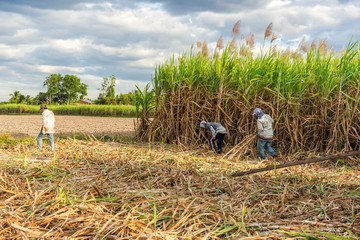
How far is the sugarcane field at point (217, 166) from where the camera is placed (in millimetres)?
2342

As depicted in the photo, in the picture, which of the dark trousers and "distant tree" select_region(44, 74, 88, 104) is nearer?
the dark trousers

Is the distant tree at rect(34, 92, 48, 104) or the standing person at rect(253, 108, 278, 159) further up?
the distant tree at rect(34, 92, 48, 104)

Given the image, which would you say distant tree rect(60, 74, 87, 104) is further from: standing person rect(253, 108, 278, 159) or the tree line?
standing person rect(253, 108, 278, 159)

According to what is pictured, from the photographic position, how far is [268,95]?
252 inches

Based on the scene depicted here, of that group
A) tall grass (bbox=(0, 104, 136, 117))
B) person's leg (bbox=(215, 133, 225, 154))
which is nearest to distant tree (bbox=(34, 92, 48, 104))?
→ tall grass (bbox=(0, 104, 136, 117))

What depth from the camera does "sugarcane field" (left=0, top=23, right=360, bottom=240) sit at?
2342 millimetres

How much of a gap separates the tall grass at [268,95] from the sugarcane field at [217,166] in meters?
0.03

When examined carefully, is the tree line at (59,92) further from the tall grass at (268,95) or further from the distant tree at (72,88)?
the tall grass at (268,95)

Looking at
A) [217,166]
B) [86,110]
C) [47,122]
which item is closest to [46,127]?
[47,122]

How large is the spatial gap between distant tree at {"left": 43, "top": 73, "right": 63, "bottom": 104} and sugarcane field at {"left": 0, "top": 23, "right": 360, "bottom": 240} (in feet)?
174

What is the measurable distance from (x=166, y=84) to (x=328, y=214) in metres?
5.20

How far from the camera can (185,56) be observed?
719cm

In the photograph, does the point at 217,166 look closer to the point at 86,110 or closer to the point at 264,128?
the point at 264,128

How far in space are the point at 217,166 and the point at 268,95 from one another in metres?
2.66
